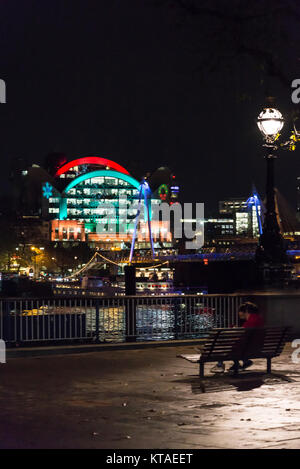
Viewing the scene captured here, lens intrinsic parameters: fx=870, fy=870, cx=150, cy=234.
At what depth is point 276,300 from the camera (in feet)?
75.3

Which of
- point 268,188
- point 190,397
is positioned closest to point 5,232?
point 268,188

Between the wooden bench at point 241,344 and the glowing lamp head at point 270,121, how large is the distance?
706 centimetres

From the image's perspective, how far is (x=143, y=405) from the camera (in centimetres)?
1270

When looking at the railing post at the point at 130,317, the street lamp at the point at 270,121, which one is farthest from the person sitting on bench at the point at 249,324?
the railing post at the point at 130,317

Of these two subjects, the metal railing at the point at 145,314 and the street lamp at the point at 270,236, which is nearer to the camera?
the metal railing at the point at 145,314

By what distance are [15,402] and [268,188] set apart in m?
12.5

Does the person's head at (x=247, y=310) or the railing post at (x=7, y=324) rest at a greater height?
the person's head at (x=247, y=310)

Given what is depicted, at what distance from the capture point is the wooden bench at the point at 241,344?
49.8 feet

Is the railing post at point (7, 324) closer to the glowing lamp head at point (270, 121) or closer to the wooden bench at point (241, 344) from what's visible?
the wooden bench at point (241, 344)

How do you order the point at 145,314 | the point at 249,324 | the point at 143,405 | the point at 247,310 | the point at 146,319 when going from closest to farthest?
the point at 143,405 → the point at 249,324 → the point at 247,310 → the point at 146,319 → the point at 145,314

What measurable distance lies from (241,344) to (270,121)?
300 inches

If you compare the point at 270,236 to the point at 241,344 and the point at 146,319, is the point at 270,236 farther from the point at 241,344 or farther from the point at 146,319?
the point at 241,344

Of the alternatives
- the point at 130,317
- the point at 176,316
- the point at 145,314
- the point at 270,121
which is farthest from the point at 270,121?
the point at 145,314

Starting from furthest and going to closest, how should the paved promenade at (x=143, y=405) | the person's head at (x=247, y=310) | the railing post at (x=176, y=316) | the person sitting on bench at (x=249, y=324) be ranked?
the railing post at (x=176, y=316) < the person's head at (x=247, y=310) < the person sitting on bench at (x=249, y=324) < the paved promenade at (x=143, y=405)
